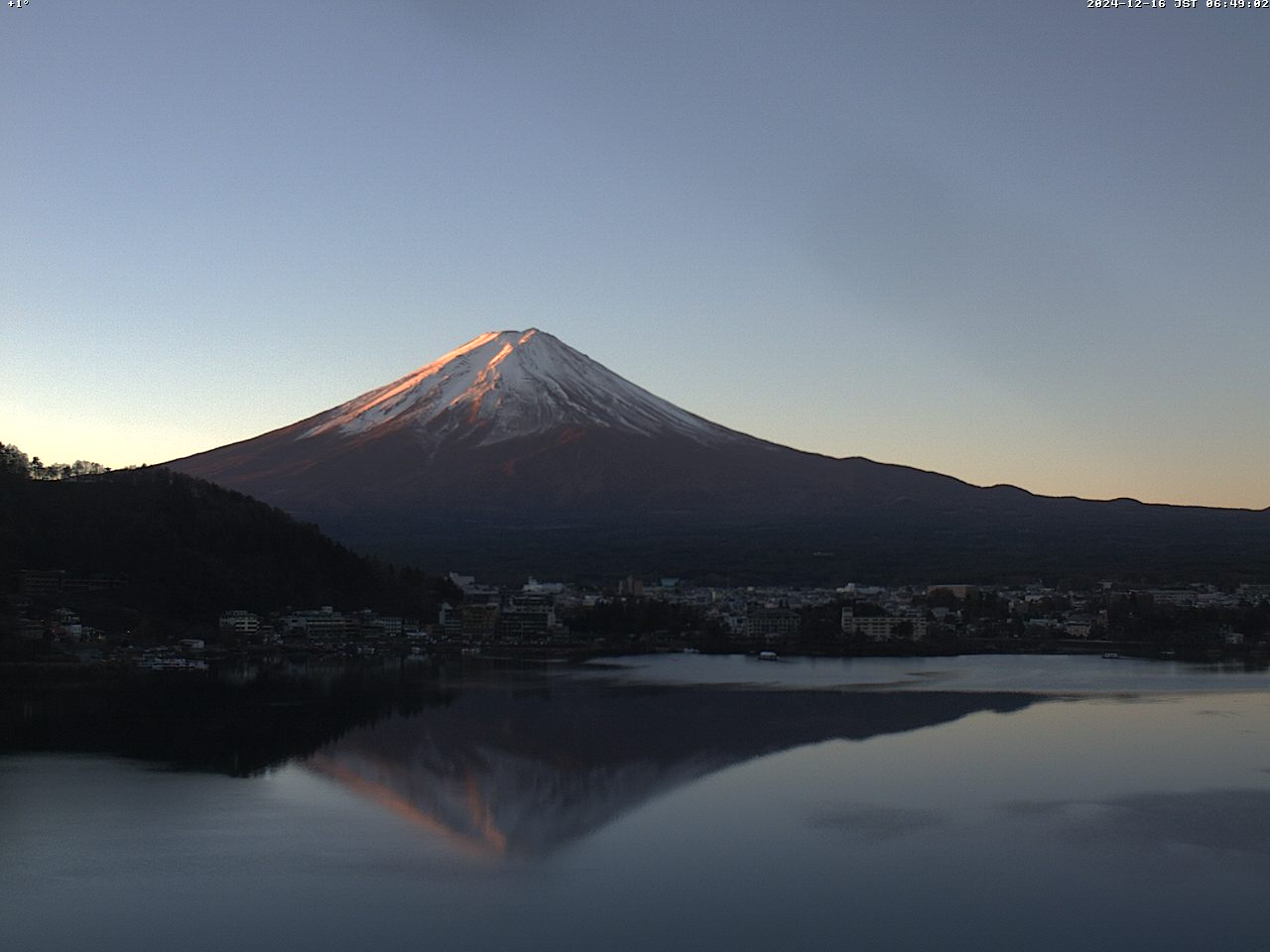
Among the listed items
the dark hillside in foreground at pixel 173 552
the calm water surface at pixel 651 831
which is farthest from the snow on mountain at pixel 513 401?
the calm water surface at pixel 651 831

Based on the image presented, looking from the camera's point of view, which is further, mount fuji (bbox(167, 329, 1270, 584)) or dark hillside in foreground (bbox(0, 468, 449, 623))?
mount fuji (bbox(167, 329, 1270, 584))

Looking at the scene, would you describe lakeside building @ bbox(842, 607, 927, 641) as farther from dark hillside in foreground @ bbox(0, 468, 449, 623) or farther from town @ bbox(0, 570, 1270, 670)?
dark hillside in foreground @ bbox(0, 468, 449, 623)

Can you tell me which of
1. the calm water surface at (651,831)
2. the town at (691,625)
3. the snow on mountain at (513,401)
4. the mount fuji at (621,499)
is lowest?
the calm water surface at (651,831)

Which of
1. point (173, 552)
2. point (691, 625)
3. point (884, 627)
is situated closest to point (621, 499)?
point (691, 625)

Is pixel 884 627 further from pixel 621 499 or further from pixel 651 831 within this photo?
pixel 621 499

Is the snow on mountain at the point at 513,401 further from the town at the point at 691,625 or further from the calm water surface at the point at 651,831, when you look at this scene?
the calm water surface at the point at 651,831

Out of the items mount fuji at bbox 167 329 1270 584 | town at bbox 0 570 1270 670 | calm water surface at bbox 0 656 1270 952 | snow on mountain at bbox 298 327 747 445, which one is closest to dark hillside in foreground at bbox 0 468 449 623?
town at bbox 0 570 1270 670

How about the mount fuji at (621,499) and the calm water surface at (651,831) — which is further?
the mount fuji at (621,499)
